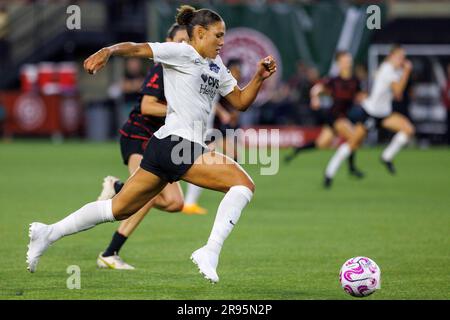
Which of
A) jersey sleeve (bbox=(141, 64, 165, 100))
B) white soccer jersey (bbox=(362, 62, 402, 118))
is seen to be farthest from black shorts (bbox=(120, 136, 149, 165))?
white soccer jersey (bbox=(362, 62, 402, 118))

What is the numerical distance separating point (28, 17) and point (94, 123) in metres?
5.21

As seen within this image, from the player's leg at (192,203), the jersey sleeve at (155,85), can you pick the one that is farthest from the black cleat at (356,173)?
the jersey sleeve at (155,85)

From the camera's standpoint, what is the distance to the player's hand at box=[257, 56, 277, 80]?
8.53 metres

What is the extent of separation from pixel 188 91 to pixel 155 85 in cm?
170

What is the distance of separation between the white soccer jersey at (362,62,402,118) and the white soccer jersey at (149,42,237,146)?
13.0 metres

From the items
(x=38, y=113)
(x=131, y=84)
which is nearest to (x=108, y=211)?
(x=131, y=84)

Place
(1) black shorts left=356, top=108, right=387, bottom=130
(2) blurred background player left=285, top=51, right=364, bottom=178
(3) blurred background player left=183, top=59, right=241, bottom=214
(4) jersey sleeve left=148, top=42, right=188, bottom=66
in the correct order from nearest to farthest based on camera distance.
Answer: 1. (4) jersey sleeve left=148, top=42, right=188, bottom=66
2. (3) blurred background player left=183, top=59, right=241, bottom=214
3. (1) black shorts left=356, top=108, right=387, bottom=130
4. (2) blurred background player left=285, top=51, right=364, bottom=178

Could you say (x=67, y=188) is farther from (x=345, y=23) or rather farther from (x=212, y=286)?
(x=345, y=23)

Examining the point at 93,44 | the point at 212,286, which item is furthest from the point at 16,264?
the point at 93,44

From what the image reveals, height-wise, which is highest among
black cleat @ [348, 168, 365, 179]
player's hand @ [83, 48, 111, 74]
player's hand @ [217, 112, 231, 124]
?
player's hand @ [217, 112, 231, 124]

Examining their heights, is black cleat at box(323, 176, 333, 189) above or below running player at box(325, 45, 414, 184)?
below

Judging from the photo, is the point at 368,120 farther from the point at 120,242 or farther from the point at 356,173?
the point at 120,242

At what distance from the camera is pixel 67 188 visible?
62.1ft

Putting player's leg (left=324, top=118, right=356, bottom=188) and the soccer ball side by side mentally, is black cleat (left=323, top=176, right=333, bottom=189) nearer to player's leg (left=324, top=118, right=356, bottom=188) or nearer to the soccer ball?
player's leg (left=324, top=118, right=356, bottom=188)
